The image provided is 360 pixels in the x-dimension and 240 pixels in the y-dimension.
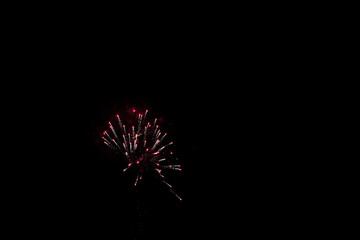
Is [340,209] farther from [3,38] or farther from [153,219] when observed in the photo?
[3,38]

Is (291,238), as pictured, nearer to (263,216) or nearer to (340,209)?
(263,216)

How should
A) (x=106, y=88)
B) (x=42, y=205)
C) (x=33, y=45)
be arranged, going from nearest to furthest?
(x=42, y=205), (x=33, y=45), (x=106, y=88)

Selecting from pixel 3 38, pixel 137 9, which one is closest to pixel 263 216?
pixel 137 9

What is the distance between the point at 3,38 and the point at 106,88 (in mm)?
1436

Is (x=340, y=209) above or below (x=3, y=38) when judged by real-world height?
below

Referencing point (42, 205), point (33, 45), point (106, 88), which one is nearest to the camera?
point (42, 205)

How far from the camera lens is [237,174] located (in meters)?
4.70

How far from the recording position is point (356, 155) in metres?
4.68

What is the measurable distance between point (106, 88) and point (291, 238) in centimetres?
321

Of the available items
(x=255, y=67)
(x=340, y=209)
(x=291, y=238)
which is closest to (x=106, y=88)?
(x=255, y=67)

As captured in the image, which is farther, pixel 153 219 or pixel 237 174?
pixel 237 174

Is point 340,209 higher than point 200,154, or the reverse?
point 200,154

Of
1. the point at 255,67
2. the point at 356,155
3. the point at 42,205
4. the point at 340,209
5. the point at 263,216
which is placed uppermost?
the point at 255,67

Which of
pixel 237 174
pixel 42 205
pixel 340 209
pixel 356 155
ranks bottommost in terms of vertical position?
pixel 42 205
